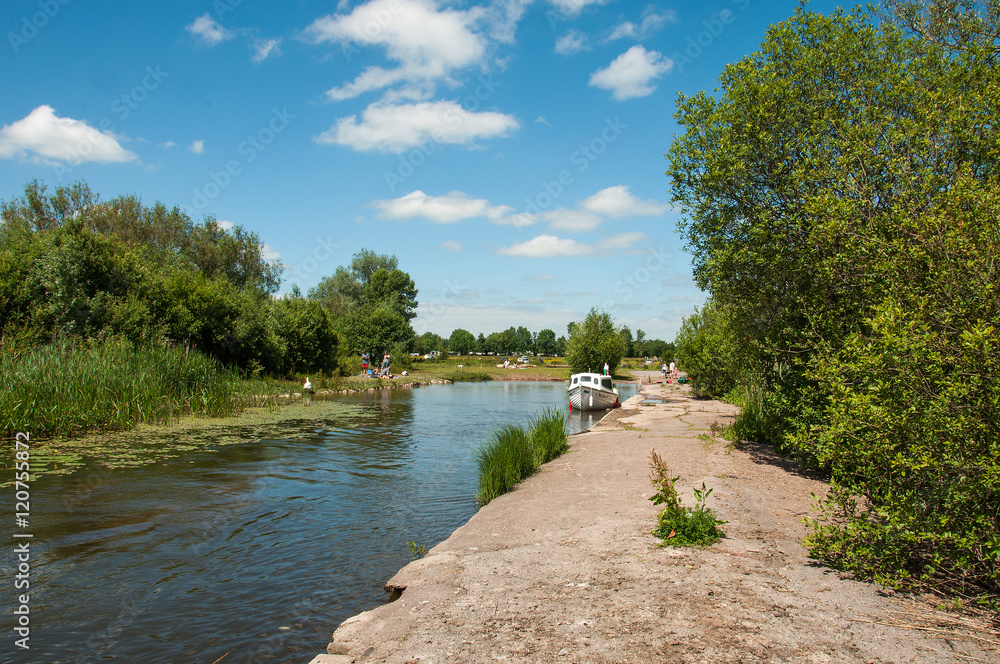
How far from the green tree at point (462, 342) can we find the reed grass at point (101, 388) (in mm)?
155819

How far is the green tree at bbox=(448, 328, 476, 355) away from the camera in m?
176

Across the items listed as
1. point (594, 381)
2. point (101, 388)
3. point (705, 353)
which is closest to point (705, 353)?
point (705, 353)

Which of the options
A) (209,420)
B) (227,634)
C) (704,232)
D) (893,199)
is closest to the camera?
(227,634)

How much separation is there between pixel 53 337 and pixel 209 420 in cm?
593

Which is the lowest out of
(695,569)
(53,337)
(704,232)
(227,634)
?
(227,634)

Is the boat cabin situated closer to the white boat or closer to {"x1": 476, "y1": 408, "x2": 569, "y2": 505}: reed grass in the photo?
the white boat

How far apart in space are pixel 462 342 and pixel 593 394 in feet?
489

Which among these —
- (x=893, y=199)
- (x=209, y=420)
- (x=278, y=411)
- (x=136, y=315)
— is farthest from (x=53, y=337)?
(x=893, y=199)

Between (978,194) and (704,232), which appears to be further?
(704,232)

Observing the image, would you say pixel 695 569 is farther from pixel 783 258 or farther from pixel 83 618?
pixel 783 258

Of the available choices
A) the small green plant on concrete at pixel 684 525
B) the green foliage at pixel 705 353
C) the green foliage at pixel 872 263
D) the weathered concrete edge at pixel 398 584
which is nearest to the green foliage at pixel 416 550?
the weathered concrete edge at pixel 398 584

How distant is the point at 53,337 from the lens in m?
18.1

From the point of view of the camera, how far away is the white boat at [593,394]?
28953 mm

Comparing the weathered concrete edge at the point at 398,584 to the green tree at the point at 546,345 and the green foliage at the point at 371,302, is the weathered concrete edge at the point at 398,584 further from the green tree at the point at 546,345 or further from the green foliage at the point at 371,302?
the green tree at the point at 546,345
